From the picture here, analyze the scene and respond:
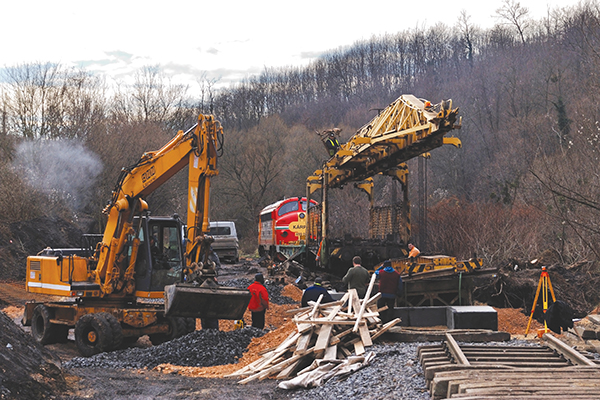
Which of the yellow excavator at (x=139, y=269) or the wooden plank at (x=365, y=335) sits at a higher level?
the yellow excavator at (x=139, y=269)

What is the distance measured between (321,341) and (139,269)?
4.89 meters

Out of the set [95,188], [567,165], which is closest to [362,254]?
[567,165]

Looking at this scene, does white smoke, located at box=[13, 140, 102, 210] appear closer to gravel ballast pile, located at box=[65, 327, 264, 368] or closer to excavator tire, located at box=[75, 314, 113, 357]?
excavator tire, located at box=[75, 314, 113, 357]

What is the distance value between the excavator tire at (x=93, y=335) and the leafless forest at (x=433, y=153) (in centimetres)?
851

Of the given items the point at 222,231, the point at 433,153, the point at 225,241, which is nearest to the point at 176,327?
the point at 225,241

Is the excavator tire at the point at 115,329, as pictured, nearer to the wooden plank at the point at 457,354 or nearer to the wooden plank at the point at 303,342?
the wooden plank at the point at 303,342

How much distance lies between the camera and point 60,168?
28.7m

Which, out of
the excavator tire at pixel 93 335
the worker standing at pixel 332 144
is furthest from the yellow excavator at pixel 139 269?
the worker standing at pixel 332 144

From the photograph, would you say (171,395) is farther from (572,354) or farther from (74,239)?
(74,239)

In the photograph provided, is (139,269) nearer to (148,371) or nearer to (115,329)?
(115,329)

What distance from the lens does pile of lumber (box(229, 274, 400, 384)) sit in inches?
336

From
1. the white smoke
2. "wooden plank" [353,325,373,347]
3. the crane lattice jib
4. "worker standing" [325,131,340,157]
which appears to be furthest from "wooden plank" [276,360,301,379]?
the white smoke

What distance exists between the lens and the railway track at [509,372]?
513 centimetres

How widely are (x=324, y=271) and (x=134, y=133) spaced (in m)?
19.4
